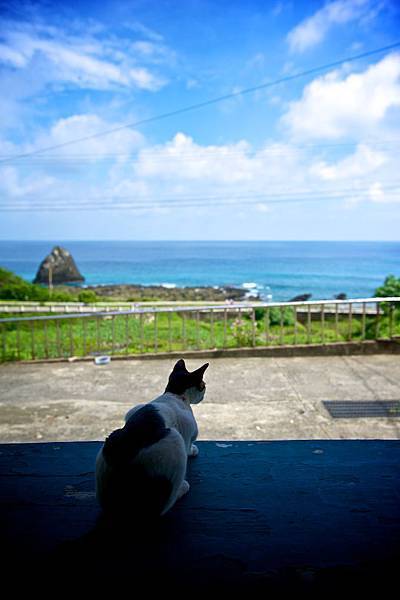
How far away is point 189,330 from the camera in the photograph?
10523mm

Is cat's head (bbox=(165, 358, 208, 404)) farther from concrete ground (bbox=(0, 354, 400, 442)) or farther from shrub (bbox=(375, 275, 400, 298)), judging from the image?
shrub (bbox=(375, 275, 400, 298))

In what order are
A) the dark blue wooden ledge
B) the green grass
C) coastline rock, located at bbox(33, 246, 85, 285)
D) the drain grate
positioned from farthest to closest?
coastline rock, located at bbox(33, 246, 85, 285) → the green grass → the drain grate → the dark blue wooden ledge

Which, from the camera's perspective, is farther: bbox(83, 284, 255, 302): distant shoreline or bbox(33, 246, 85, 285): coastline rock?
bbox(33, 246, 85, 285): coastline rock

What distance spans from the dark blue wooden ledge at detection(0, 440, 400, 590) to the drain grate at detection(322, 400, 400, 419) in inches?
94.9

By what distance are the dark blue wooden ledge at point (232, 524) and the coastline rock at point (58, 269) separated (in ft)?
165

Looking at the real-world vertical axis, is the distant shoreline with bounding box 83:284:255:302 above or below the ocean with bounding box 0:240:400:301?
below

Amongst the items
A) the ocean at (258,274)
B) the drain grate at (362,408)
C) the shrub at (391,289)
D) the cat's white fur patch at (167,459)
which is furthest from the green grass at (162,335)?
the ocean at (258,274)

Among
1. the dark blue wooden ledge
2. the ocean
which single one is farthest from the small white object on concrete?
the ocean

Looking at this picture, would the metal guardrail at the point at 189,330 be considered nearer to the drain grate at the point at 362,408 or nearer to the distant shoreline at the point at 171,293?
the drain grate at the point at 362,408

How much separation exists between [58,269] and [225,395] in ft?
159

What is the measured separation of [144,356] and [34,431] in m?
2.31

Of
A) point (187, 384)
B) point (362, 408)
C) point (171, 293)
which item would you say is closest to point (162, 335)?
point (362, 408)

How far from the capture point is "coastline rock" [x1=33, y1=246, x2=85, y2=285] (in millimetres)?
49250

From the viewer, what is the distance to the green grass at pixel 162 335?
5.66 meters
